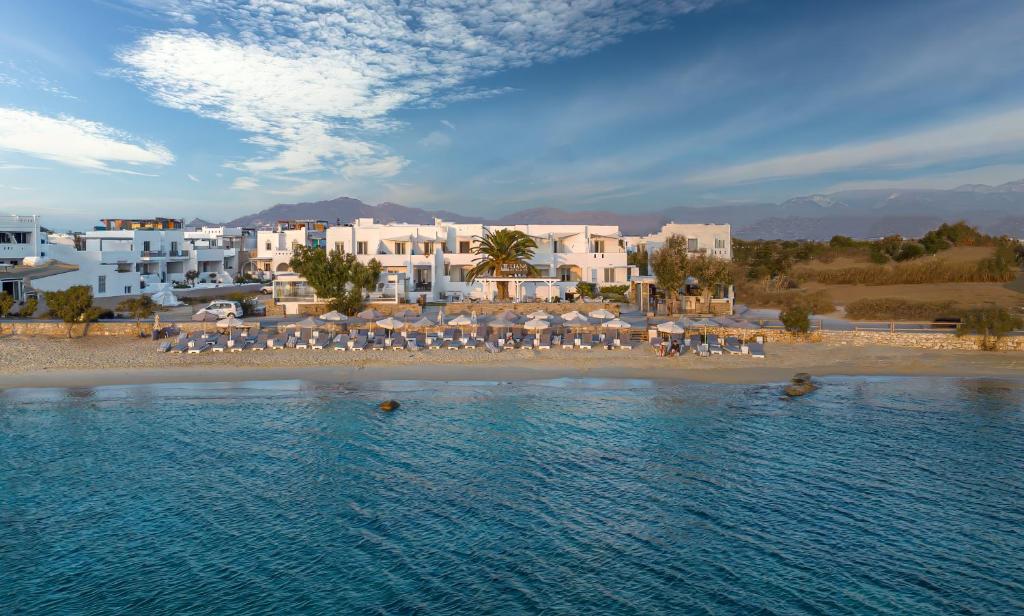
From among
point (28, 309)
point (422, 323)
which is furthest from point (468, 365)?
point (28, 309)

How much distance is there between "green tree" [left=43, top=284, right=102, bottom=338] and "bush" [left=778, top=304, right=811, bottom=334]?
32.2 meters

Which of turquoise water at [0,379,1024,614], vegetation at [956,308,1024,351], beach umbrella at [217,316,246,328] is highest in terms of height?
beach umbrella at [217,316,246,328]

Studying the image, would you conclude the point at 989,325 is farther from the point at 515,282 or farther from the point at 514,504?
the point at 514,504

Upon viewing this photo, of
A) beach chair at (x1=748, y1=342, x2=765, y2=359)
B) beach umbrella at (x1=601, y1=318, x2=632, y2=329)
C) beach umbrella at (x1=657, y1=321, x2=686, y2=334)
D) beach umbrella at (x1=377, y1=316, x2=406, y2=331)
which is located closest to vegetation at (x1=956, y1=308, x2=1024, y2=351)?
beach chair at (x1=748, y1=342, x2=765, y2=359)

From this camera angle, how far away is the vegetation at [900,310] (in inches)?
1374

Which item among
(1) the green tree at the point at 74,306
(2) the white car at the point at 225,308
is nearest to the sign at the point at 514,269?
(2) the white car at the point at 225,308

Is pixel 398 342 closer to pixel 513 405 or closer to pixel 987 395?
pixel 513 405

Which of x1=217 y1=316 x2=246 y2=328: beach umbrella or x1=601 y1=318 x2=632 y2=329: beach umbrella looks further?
x1=601 y1=318 x2=632 y2=329: beach umbrella

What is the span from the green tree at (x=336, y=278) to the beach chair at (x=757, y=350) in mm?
19232

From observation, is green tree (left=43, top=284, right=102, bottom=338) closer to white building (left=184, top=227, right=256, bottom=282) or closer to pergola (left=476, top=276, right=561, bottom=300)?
pergola (left=476, top=276, right=561, bottom=300)

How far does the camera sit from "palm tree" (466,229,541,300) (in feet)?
134

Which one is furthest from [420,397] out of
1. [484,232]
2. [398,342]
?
[484,232]

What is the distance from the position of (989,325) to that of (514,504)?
24.4 m

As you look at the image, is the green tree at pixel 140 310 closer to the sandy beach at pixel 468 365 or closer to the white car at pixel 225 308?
the white car at pixel 225 308
